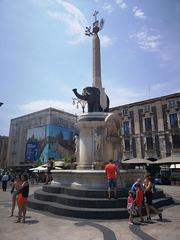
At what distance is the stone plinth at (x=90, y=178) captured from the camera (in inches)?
408

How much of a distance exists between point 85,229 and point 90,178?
3774mm

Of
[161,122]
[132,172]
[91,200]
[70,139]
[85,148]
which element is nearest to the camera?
[91,200]

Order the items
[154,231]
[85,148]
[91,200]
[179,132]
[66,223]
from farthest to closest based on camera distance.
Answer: [179,132] < [85,148] < [91,200] < [66,223] < [154,231]

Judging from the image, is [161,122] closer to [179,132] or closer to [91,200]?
[179,132]

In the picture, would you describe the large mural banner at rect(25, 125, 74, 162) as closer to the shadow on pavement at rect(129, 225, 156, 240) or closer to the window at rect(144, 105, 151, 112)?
the window at rect(144, 105, 151, 112)

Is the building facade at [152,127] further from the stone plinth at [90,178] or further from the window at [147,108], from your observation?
the stone plinth at [90,178]

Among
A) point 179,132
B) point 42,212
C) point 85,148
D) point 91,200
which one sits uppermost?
point 179,132

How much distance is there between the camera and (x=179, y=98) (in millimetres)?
34188

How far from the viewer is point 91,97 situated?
15070 millimetres

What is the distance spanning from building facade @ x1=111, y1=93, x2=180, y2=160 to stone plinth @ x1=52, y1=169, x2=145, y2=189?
24346mm

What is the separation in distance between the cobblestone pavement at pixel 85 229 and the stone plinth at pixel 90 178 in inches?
101

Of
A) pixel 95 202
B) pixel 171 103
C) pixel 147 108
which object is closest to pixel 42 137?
pixel 147 108

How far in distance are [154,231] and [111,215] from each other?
2.01 m

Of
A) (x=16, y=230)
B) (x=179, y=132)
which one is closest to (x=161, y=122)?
(x=179, y=132)
